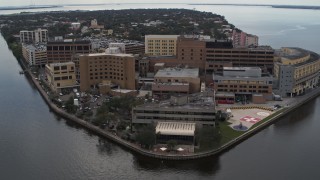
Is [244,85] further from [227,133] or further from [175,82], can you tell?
[227,133]

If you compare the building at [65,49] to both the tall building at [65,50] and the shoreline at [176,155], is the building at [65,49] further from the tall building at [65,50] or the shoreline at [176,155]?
the shoreline at [176,155]

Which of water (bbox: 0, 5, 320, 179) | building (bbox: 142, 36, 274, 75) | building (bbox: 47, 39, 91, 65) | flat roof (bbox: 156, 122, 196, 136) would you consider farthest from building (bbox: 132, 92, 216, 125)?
building (bbox: 47, 39, 91, 65)

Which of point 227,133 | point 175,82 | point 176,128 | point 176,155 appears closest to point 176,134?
point 176,128

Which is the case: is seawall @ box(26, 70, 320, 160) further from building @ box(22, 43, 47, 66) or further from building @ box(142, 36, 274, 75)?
building @ box(22, 43, 47, 66)

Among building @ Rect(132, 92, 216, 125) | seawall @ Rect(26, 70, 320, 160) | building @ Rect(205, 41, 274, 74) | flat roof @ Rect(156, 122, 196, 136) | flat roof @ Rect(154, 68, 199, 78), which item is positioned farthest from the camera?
building @ Rect(205, 41, 274, 74)

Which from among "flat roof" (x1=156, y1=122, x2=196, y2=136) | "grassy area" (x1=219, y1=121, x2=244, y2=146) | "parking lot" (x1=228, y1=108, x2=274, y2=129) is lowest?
"grassy area" (x1=219, y1=121, x2=244, y2=146)
